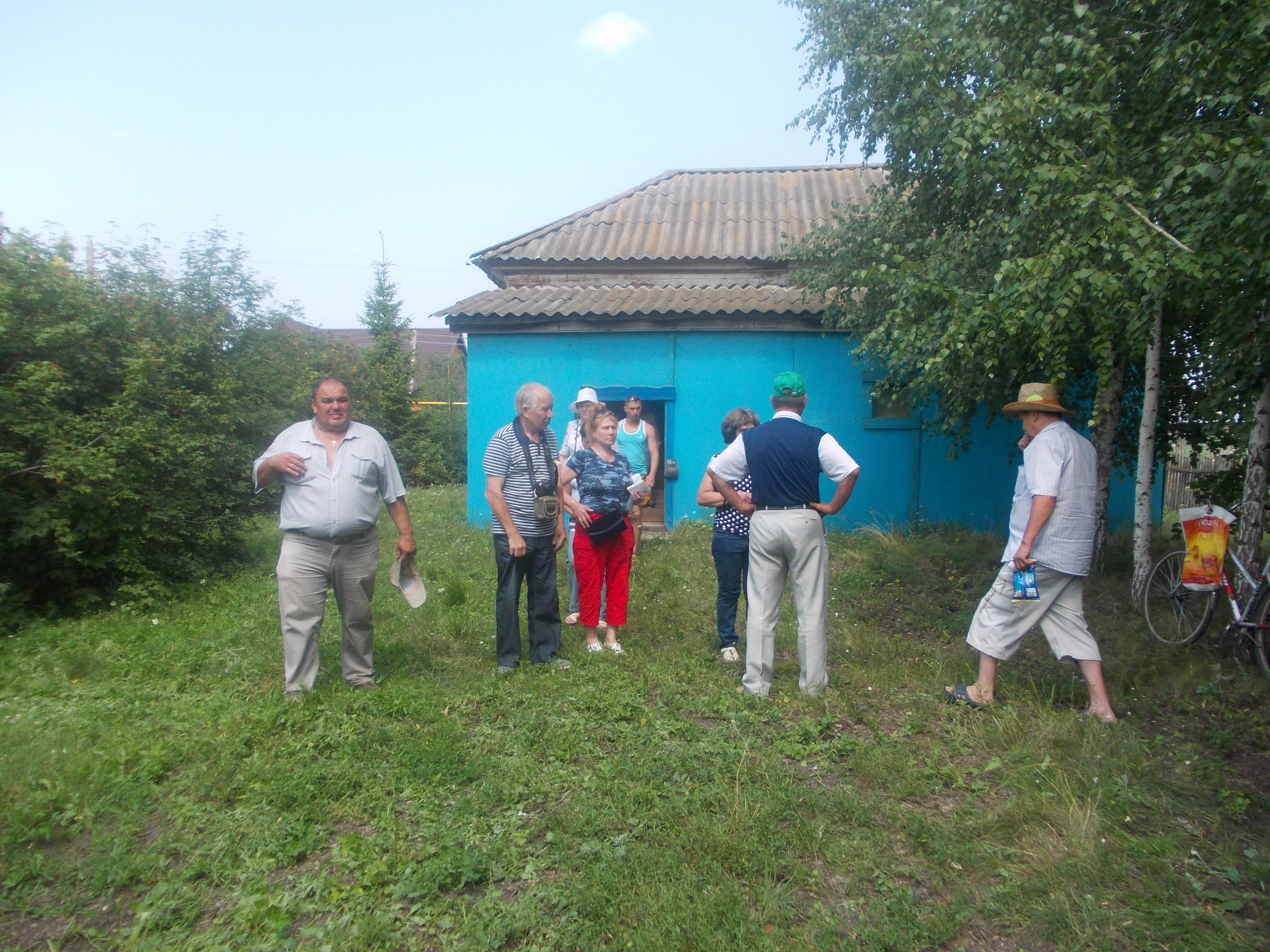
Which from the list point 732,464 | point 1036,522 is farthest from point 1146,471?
point 732,464

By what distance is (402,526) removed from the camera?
4.85 metres

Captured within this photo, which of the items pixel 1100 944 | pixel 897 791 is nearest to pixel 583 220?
pixel 897 791

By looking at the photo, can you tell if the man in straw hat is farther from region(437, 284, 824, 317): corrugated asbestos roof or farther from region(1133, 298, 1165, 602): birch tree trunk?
region(437, 284, 824, 317): corrugated asbestos roof

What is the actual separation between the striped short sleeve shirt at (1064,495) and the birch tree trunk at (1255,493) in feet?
6.64

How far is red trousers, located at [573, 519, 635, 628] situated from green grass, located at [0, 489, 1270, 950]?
390mm

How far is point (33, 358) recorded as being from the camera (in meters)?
6.63

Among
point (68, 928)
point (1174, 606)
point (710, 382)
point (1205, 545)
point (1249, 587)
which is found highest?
point (710, 382)

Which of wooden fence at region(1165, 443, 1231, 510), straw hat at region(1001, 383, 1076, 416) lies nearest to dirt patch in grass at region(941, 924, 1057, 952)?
straw hat at region(1001, 383, 1076, 416)

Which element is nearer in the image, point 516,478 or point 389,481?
point 389,481

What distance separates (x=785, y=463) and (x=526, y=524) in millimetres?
1673

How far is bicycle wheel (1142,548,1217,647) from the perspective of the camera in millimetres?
5827

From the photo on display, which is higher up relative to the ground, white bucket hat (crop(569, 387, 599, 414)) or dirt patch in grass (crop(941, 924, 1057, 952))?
white bucket hat (crop(569, 387, 599, 414))

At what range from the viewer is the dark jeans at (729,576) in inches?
219

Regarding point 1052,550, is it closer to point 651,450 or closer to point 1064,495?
point 1064,495
